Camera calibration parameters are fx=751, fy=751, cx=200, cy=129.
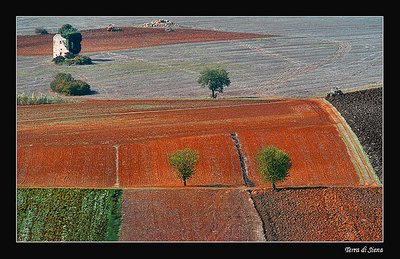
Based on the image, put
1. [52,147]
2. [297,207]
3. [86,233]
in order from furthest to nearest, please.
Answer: [52,147], [297,207], [86,233]

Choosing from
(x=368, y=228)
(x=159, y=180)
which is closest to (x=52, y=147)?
(x=159, y=180)

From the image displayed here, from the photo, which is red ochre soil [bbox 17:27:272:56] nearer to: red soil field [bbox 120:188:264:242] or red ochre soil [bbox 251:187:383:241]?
red soil field [bbox 120:188:264:242]

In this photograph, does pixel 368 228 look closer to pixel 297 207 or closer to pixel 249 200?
pixel 297 207

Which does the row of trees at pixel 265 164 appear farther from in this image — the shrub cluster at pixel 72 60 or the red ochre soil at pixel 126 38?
the red ochre soil at pixel 126 38

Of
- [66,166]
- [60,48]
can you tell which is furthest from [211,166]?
[60,48]

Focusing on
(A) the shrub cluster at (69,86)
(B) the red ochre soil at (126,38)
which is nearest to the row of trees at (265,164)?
(A) the shrub cluster at (69,86)
